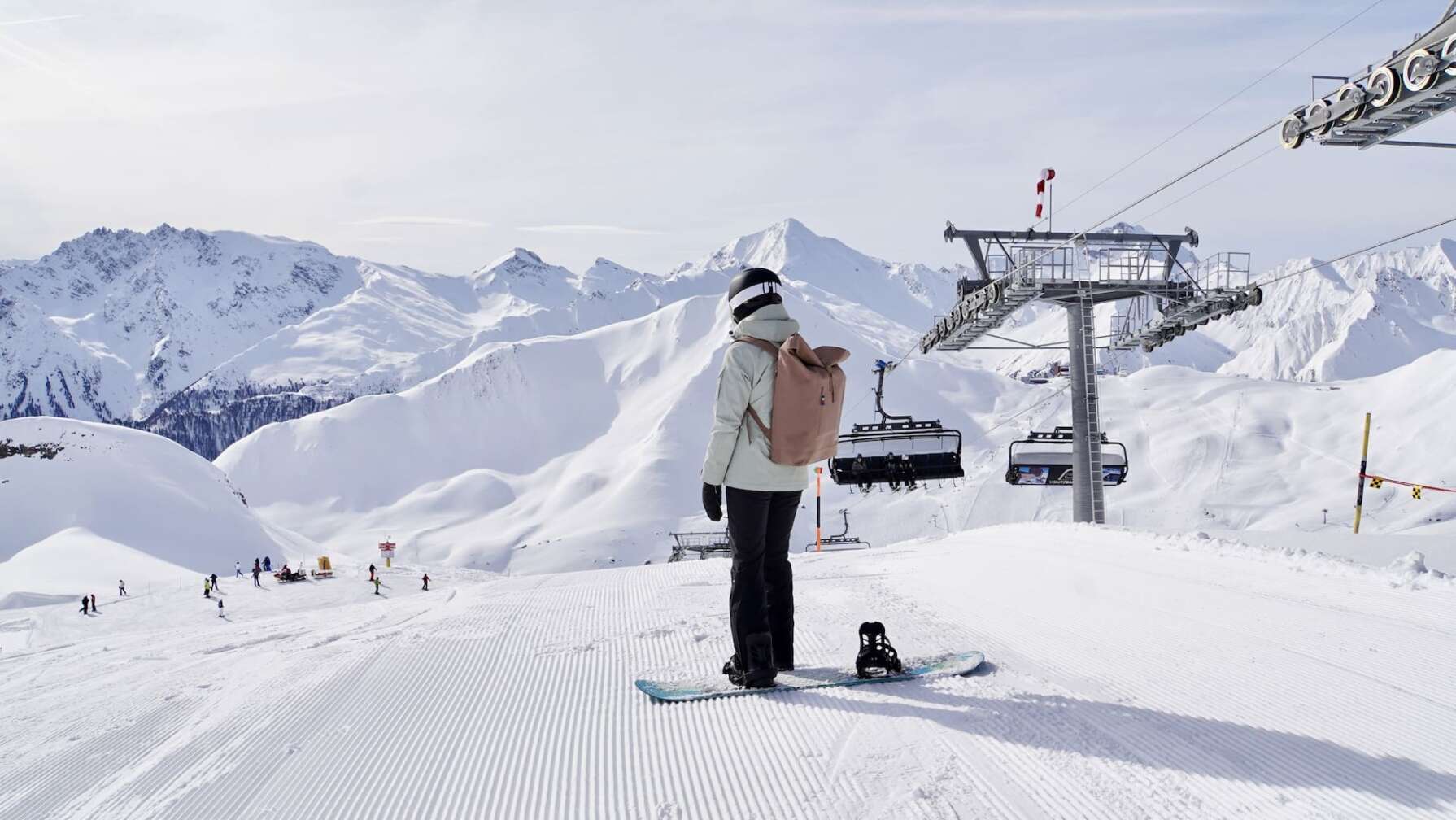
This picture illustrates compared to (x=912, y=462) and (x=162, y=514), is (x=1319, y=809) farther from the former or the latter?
(x=162, y=514)

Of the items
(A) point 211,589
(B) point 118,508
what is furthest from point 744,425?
(B) point 118,508

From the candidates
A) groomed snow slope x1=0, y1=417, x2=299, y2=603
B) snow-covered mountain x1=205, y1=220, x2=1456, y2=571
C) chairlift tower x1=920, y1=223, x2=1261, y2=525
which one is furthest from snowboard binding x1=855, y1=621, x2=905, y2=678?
snow-covered mountain x1=205, y1=220, x2=1456, y2=571

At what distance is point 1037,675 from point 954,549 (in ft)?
17.6

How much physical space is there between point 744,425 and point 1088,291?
13652mm

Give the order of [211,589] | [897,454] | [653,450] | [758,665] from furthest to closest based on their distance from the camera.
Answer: [653,450] → [211,589] → [897,454] → [758,665]

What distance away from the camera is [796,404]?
4316 mm

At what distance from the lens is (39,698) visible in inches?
214

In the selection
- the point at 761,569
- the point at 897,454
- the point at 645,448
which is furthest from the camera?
the point at 645,448

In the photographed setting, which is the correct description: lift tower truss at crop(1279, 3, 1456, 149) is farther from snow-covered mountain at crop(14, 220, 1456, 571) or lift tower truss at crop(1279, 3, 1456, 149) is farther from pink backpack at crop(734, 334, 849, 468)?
snow-covered mountain at crop(14, 220, 1456, 571)

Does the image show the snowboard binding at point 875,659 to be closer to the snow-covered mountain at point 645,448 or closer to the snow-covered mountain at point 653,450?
the snow-covered mountain at point 645,448

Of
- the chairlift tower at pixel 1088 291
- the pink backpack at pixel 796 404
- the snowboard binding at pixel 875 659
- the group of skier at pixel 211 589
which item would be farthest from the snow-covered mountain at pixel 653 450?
the pink backpack at pixel 796 404

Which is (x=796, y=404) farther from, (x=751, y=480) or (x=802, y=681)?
(x=802, y=681)

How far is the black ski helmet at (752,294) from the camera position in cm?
456

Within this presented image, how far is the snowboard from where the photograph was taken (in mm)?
4164
